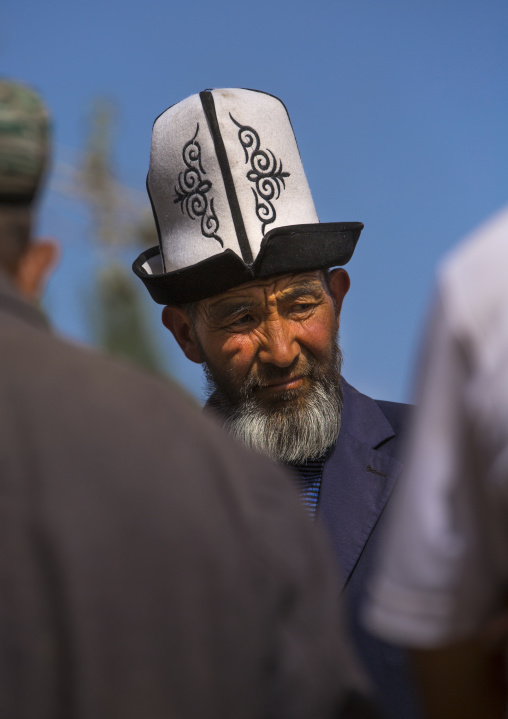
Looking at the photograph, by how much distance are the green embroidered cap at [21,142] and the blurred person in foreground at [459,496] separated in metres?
0.78

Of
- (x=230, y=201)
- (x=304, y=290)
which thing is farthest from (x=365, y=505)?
(x=230, y=201)

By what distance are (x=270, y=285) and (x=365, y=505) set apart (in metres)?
0.87

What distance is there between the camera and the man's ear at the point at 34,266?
5.90ft

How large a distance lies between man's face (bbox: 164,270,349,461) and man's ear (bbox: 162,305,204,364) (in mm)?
116

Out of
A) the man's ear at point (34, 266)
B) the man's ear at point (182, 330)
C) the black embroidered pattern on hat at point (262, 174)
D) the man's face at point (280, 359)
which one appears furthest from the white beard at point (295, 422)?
the man's ear at point (34, 266)

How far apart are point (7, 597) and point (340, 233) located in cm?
255

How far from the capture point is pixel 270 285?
3.66m

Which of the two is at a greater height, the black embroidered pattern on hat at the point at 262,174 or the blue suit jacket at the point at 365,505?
the black embroidered pattern on hat at the point at 262,174

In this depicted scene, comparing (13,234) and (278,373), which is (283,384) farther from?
(13,234)

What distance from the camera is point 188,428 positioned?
1.64m

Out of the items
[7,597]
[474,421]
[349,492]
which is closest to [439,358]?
[474,421]

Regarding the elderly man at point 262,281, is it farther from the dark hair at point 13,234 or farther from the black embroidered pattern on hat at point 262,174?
the dark hair at point 13,234

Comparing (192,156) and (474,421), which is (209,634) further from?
(192,156)

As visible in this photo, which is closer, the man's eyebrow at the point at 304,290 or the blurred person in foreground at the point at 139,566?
the blurred person in foreground at the point at 139,566
